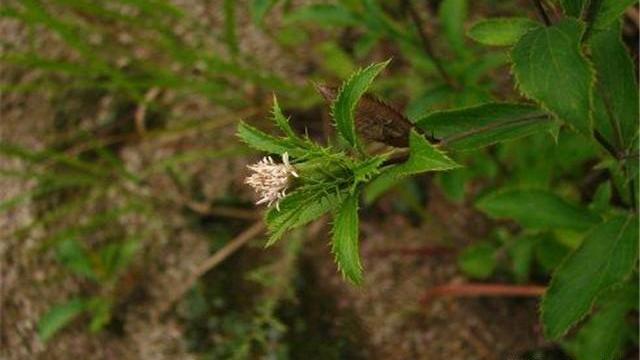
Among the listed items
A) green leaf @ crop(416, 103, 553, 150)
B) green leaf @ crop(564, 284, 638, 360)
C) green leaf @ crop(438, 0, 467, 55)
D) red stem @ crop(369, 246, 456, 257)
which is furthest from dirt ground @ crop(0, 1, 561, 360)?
green leaf @ crop(416, 103, 553, 150)

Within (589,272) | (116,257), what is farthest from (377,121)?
(116,257)

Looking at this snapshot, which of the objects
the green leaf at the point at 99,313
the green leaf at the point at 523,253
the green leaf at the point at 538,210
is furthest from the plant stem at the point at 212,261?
the green leaf at the point at 538,210

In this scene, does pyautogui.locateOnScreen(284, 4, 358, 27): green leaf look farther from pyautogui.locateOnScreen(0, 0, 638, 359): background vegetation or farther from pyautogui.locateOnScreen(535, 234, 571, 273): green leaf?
pyautogui.locateOnScreen(535, 234, 571, 273): green leaf

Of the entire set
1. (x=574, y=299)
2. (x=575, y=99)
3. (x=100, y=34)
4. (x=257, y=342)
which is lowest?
(x=257, y=342)

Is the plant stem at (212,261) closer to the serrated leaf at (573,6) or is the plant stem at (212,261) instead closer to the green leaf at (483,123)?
the green leaf at (483,123)

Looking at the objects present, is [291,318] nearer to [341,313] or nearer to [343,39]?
[341,313]

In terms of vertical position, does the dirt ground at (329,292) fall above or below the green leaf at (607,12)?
below

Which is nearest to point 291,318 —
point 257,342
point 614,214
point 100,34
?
point 257,342
